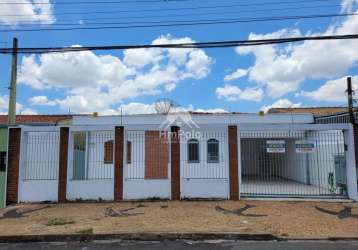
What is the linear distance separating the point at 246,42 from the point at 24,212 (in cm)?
892

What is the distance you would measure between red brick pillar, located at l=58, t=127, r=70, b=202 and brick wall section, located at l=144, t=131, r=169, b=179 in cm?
388

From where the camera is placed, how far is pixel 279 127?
11477 millimetres

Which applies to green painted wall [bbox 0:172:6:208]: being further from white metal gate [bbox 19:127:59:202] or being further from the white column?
the white column

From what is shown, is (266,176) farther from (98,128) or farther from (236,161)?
(98,128)

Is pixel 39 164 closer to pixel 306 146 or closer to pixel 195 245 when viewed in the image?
pixel 195 245

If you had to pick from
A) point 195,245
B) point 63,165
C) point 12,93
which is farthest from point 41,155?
point 195,245

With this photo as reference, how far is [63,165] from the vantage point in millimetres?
11219

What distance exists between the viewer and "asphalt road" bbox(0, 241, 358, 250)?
6.13 meters

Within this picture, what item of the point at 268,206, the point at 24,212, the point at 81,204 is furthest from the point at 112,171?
the point at 268,206

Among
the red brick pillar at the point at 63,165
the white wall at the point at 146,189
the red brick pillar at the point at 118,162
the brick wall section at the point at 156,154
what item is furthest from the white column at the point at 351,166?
the red brick pillar at the point at 63,165

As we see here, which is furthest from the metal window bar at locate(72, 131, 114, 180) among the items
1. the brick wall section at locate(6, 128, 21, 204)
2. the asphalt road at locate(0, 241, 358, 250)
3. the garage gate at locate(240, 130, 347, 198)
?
the garage gate at locate(240, 130, 347, 198)

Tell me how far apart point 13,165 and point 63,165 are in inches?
72.4

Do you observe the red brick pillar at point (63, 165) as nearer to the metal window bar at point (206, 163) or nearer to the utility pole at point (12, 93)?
the utility pole at point (12, 93)

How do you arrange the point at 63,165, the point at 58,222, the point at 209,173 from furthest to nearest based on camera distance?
the point at 209,173 < the point at 63,165 < the point at 58,222
